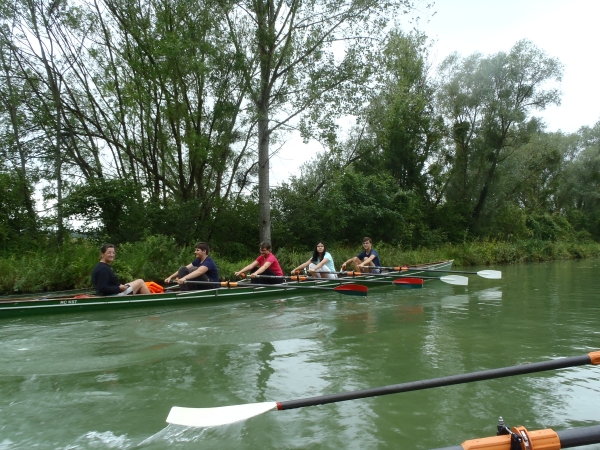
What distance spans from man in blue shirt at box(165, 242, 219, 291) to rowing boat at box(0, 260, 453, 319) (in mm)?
279

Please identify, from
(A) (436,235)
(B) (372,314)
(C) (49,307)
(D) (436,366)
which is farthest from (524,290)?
(A) (436,235)

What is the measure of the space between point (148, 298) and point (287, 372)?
4.60m

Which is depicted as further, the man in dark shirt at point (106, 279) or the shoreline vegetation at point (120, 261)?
the shoreline vegetation at point (120, 261)

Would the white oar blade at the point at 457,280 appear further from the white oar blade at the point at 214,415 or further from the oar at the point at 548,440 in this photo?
the oar at the point at 548,440

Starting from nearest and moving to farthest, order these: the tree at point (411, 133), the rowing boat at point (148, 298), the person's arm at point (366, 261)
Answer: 1. the rowing boat at point (148, 298)
2. the person's arm at point (366, 261)
3. the tree at point (411, 133)

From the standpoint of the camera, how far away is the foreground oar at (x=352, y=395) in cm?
296

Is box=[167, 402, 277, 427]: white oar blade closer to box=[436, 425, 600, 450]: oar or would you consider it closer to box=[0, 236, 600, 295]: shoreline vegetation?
box=[436, 425, 600, 450]: oar

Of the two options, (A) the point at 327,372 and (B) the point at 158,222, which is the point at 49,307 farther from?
(B) the point at 158,222

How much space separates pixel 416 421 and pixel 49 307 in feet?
22.3

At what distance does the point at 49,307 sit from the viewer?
8.26 m

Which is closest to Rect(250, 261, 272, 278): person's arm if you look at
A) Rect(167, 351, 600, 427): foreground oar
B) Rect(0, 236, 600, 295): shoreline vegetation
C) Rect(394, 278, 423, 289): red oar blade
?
Rect(394, 278, 423, 289): red oar blade

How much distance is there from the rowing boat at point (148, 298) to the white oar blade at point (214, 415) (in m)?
5.82

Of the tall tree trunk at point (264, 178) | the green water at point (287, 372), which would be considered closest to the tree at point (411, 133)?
the tall tree trunk at point (264, 178)

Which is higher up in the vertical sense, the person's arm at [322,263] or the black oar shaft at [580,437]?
the person's arm at [322,263]
